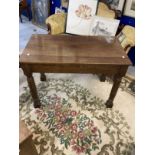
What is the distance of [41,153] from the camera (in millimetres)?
1531

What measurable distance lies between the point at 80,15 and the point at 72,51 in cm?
146

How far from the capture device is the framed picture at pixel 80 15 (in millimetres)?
2746

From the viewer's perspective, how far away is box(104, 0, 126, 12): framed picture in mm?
2590

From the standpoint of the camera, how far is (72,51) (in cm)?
163

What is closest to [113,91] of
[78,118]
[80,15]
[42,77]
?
[78,118]

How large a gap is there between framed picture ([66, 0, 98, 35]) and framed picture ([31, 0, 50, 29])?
1025 mm

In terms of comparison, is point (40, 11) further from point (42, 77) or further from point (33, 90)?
point (33, 90)

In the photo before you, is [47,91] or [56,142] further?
[47,91]

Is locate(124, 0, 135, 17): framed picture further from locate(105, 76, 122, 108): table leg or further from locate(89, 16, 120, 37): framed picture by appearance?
locate(105, 76, 122, 108): table leg
